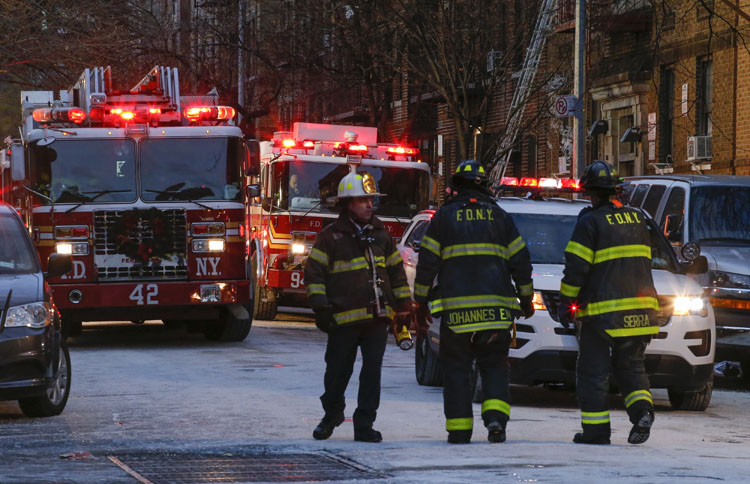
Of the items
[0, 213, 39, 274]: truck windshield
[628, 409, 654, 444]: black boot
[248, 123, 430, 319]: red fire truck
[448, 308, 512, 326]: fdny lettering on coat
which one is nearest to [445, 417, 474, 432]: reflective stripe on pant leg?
[448, 308, 512, 326]: fdny lettering on coat

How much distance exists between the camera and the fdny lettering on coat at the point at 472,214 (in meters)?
9.06

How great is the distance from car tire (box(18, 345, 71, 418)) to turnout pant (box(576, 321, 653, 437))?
12.7 ft

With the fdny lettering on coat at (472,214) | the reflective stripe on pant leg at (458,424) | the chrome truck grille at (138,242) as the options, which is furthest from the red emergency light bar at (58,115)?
the reflective stripe on pant leg at (458,424)

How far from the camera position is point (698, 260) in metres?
11.9

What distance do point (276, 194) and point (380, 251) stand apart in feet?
37.8

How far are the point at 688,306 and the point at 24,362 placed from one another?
508cm

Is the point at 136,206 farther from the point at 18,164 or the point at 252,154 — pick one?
the point at 252,154

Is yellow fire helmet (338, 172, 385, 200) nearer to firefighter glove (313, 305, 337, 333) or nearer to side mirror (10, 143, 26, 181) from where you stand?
firefighter glove (313, 305, 337, 333)

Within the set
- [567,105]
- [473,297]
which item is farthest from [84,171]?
[567,105]

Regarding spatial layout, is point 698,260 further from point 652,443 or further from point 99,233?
point 99,233

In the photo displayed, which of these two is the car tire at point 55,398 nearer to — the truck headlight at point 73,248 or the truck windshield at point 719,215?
the truck headlight at point 73,248

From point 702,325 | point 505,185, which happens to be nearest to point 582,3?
point 505,185

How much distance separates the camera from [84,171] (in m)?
16.4

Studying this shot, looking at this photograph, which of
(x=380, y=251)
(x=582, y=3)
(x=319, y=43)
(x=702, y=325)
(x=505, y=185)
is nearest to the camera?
(x=380, y=251)
